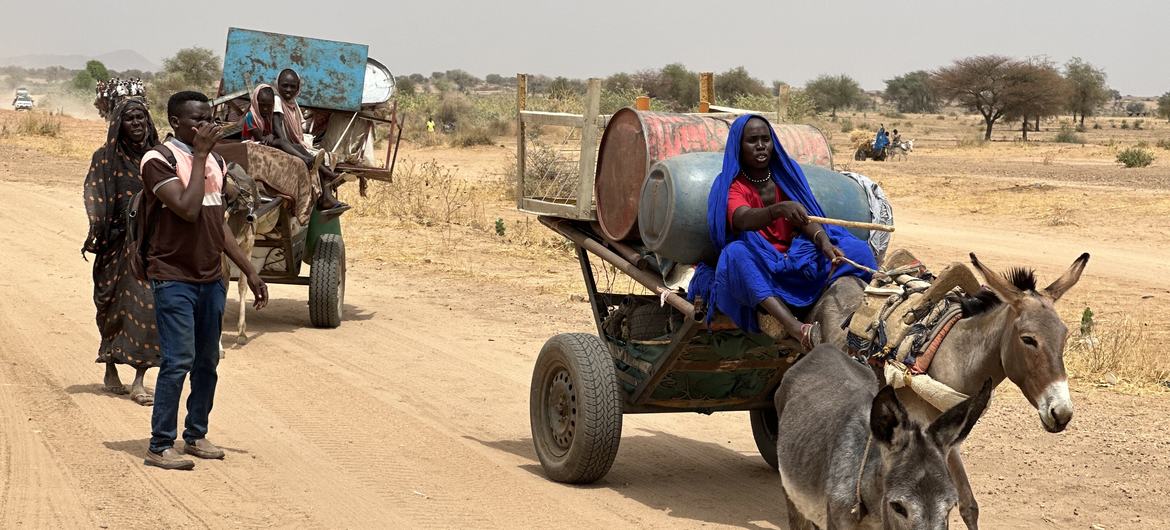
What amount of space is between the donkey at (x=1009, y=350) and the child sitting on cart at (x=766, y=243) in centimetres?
77

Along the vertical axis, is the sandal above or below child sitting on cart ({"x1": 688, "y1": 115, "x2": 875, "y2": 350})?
below

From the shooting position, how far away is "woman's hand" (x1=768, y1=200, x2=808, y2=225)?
6.10 metres

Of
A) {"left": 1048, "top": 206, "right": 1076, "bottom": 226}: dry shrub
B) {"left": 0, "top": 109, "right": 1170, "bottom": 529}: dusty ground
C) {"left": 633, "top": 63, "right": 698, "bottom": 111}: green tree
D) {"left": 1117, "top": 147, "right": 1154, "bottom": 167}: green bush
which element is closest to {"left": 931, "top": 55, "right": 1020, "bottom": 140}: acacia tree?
{"left": 633, "top": 63, "right": 698, "bottom": 111}: green tree

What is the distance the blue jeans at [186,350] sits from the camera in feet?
22.0

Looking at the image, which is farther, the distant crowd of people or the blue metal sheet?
the blue metal sheet

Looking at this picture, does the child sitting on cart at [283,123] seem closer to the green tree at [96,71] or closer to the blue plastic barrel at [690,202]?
the blue plastic barrel at [690,202]

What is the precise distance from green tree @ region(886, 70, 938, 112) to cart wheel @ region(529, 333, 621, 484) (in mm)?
92962

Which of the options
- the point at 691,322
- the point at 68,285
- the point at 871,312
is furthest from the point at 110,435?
the point at 68,285

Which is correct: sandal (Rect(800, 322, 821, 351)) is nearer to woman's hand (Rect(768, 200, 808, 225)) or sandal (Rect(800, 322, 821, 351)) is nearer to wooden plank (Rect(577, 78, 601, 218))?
woman's hand (Rect(768, 200, 808, 225))

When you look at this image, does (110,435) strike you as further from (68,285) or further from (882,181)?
(882,181)

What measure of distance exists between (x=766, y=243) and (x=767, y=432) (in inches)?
78.0

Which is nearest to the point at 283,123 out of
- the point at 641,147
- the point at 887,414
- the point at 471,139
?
the point at 641,147

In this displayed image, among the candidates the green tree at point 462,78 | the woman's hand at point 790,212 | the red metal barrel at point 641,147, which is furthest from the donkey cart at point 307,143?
the green tree at point 462,78

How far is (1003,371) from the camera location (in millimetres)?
5105
